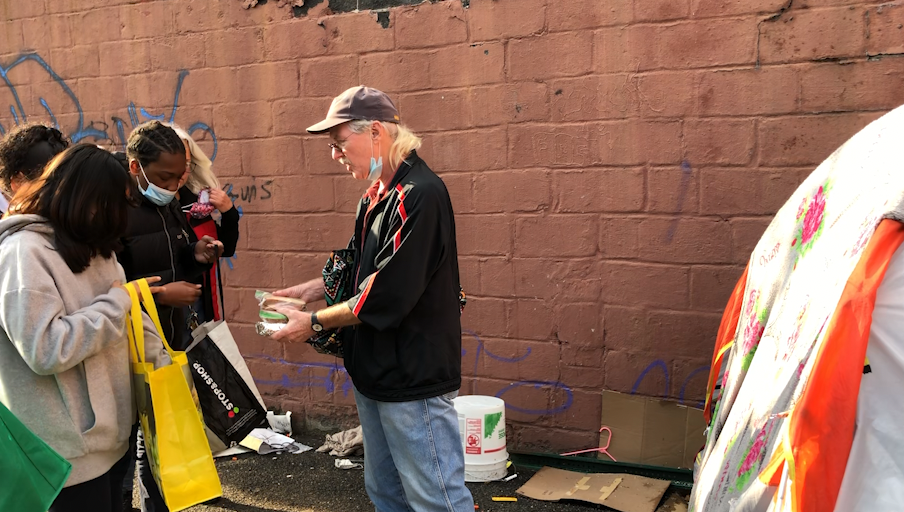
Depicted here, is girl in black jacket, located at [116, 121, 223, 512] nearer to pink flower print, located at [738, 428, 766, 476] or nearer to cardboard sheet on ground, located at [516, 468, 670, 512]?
cardboard sheet on ground, located at [516, 468, 670, 512]

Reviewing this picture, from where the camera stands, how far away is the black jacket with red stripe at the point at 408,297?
8.64ft

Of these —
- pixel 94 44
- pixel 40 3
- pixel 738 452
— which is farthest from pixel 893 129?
pixel 40 3

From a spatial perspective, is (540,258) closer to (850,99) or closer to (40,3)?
(850,99)

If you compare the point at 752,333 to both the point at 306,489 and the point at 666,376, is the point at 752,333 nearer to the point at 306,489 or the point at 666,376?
the point at 666,376

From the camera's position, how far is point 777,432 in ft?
6.33

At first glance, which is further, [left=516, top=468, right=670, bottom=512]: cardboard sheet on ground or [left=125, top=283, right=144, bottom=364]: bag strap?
→ [left=516, top=468, right=670, bottom=512]: cardboard sheet on ground

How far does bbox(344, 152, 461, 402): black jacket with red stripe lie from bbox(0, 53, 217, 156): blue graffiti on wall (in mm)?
2629

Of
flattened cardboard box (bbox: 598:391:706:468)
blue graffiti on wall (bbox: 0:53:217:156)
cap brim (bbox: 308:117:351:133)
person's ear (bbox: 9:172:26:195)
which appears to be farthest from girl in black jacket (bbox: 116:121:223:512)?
flattened cardboard box (bbox: 598:391:706:468)

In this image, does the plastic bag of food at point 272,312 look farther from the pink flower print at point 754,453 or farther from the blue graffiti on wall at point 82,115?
the blue graffiti on wall at point 82,115

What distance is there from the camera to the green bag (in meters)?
2.12

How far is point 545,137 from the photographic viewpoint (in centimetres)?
411

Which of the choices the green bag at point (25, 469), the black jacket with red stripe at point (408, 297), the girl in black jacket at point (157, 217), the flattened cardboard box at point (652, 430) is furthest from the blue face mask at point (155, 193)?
the flattened cardboard box at point (652, 430)

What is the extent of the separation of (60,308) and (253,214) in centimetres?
252

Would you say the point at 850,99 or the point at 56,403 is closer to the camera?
the point at 56,403
